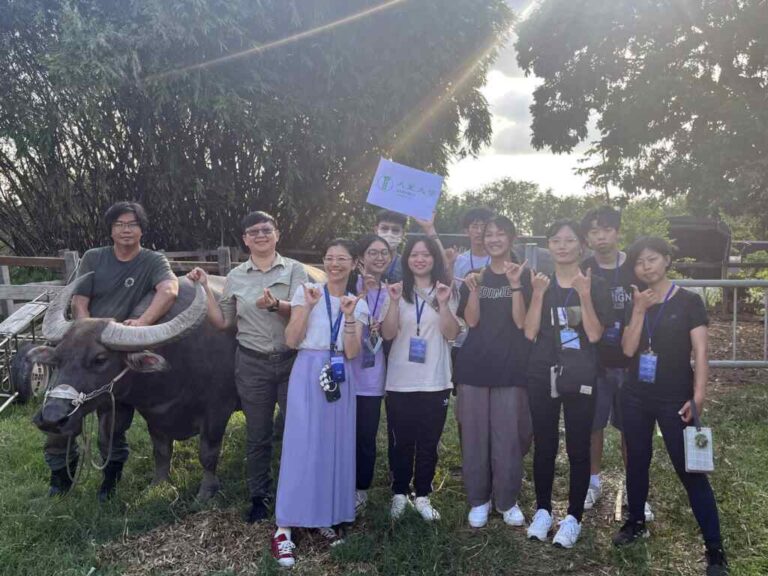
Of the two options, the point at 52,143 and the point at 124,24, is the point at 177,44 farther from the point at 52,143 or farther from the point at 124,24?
the point at 52,143

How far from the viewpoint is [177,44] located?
1073 centimetres

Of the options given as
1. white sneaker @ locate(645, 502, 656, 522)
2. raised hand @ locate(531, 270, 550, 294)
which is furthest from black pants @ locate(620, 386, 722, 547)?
raised hand @ locate(531, 270, 550, 294)

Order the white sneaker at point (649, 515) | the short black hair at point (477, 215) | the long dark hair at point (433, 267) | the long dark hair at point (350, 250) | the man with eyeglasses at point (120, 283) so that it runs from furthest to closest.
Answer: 1. the short black hair at point (477, 215)
2. the man with eyeglasses at point (120, 283)
3. the white sneaker at point (649, 515)
4. the long dark hair at point (433, 267)
5. the long dark hair at point (350, 250)

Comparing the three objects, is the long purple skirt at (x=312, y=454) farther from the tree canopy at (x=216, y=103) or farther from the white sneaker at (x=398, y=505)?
the tree canopy at (x=216, y=103)

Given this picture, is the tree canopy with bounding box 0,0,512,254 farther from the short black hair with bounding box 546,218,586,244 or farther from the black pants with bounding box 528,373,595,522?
the black pants with bounding box 528,373,595,522

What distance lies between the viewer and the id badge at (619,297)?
3.51m

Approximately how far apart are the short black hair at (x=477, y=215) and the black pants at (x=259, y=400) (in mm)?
1539

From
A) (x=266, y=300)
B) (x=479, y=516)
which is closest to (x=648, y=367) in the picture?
(x=479, y=516)

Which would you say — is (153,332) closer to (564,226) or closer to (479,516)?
(479,516)

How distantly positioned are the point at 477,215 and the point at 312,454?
194cm

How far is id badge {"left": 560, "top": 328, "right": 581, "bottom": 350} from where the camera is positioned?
335 cm

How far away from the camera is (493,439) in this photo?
12.0ft

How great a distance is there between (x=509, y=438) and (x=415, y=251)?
1.25 metres

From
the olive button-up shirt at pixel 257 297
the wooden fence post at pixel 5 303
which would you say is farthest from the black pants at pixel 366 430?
the wooden fence post at pixel 5 303
